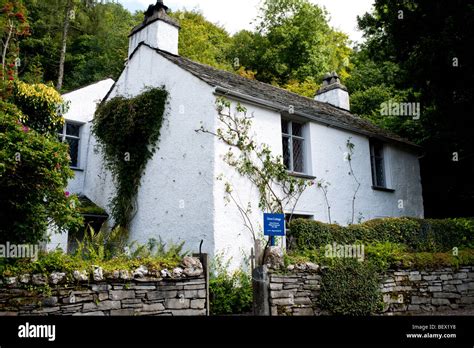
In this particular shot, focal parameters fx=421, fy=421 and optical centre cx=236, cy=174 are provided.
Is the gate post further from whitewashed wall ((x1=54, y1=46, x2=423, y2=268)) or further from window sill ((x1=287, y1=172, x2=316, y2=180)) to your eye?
window sill ((x1=287, y1=172, x2=316, y2=180))

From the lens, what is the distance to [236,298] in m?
10.2

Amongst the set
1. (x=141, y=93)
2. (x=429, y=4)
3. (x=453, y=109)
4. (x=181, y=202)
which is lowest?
(x=181, y=202)

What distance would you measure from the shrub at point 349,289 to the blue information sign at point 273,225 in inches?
55.8

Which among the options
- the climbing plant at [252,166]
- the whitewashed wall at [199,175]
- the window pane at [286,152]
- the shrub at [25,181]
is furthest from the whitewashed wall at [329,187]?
the shrub at [25,181]

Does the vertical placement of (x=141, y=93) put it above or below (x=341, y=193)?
above

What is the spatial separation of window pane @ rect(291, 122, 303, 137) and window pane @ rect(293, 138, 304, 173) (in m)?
0.29

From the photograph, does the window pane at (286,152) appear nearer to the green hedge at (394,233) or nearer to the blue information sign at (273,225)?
the green hedge at (394,233)

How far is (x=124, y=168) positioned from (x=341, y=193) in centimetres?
760

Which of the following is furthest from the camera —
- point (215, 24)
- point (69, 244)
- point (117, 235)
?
point (215, 24)

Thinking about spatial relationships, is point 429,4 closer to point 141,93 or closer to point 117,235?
point 141,93

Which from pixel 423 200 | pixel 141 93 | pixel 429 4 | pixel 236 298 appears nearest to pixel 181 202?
pixel 236 298

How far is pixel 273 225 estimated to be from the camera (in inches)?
341
